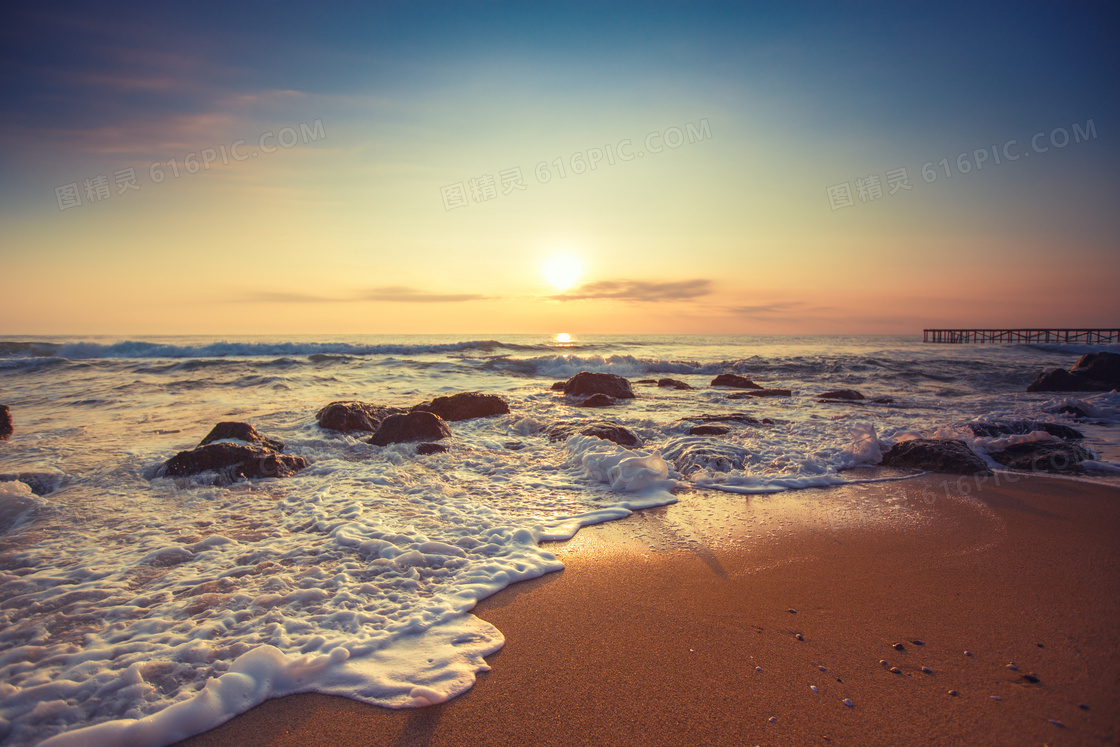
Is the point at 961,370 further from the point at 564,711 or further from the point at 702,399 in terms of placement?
the point at 564,711

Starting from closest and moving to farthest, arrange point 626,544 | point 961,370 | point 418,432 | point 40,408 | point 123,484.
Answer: point 626,544, point 123,484, point 418,432, point 40,408, point 961,370

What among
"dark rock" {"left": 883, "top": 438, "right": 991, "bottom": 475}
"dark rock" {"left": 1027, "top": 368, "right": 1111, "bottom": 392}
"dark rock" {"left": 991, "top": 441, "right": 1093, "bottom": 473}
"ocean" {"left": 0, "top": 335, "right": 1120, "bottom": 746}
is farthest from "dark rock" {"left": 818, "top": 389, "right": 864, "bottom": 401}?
"dark rock" {"left": 1027, "top": 368, "right": 1111, "bottom": 392}

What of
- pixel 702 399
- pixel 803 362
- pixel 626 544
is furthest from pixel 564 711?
pixel 803 362

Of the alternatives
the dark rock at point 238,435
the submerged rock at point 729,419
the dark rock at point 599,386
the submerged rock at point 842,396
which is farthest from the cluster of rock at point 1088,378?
the dark rock at point 238,435

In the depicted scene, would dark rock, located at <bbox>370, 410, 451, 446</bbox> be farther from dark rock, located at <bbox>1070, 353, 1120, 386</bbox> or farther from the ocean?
dark rock, located at <bbox>1070, 353, 1120, 386</bbox>

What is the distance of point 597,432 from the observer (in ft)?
24.3

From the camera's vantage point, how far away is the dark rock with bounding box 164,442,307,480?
Answer: 565cm

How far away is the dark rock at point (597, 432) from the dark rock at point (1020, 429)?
5003 mm

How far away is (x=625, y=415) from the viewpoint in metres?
9.94

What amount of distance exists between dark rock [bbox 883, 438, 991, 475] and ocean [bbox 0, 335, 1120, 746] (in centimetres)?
30

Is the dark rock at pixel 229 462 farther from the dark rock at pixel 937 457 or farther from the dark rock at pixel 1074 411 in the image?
the dark rock at pixel 1074 411

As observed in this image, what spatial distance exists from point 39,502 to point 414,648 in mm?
4542

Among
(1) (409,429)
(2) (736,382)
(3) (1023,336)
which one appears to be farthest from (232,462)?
(3) (1023,336)

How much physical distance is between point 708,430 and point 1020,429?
4575 millimetres
